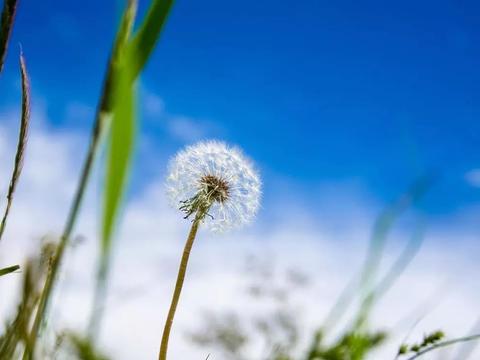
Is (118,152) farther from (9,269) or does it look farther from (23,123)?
(9,269)

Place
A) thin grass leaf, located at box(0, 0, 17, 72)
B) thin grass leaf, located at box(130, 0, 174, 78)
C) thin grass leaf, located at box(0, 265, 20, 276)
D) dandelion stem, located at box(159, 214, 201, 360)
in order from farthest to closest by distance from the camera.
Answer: dandelion stem, located at box(159, 214, 201, 360), thin grass leaf, located at box(0, 265, 20, 276), thin grass leaf, located at box(0, 0, 17, 72), thin grass leaf, located at box(130, 0, 174, 78)

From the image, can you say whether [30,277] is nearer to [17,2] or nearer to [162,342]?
[17,2]

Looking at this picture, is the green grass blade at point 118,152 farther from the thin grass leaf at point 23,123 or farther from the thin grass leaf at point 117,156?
the thin grass leaf at point 23,123

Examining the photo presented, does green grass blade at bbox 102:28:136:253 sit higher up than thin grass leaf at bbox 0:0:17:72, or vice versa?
thin grass leaf at bbox 0:0:17:72

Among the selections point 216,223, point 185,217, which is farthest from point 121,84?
point 216,223

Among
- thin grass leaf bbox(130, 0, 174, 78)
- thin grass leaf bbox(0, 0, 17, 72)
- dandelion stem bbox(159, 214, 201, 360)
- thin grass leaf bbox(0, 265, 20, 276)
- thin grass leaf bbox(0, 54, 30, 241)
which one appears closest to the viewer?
thin grass leaf bbox(130, 0, 174, 78)

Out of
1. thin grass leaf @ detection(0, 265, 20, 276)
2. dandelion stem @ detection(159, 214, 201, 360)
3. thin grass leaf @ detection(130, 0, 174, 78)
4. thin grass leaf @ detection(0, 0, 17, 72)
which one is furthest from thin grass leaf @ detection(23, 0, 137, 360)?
dandelion stem @ detection(159, 214, 201, 360)

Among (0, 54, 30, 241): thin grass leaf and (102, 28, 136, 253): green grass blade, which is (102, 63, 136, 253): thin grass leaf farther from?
(0, 54, 30, 241): thin grass leaf

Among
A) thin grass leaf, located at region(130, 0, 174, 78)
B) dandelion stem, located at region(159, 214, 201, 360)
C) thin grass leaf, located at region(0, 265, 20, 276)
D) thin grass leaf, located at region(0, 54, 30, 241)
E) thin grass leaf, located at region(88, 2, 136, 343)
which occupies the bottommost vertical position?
thin grass leaf, located at region(88, 2, 136, 343)
